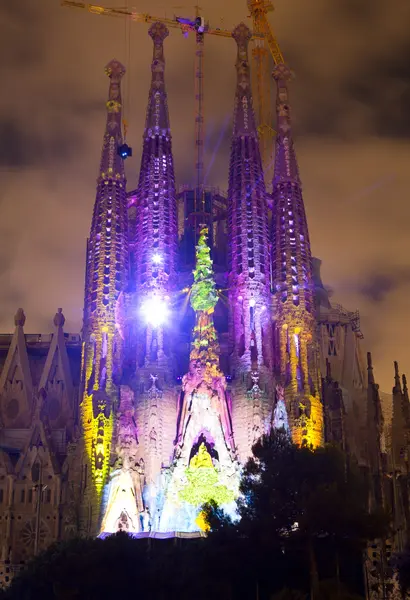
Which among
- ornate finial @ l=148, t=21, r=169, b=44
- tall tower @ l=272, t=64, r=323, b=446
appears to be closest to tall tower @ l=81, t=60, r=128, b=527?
ornate finial @ l=148, t=21, r=169, b=44

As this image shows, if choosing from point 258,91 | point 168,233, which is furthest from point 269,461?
point 258,91

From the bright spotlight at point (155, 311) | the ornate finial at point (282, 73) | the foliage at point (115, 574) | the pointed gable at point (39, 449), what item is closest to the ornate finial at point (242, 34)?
the ornate finial at point (282, 73)

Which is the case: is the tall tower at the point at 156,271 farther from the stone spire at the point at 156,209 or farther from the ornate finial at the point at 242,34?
the ornate finial at the point at 242,34

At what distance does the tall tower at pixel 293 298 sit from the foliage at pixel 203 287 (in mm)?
4451

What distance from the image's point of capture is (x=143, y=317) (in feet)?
183

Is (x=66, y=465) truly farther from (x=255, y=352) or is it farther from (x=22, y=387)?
(x=255, y=352)

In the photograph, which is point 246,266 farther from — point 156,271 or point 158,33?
point 158,33

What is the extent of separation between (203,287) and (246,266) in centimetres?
340

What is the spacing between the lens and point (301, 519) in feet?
113

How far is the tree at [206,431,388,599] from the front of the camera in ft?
111

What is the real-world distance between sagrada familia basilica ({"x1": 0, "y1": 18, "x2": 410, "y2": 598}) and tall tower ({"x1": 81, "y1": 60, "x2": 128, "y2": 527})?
103 mm

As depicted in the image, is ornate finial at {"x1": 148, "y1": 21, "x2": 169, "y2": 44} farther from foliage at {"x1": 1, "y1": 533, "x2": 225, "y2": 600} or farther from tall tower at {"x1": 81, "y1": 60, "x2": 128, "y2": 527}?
foliage at {"x1": 1, "y1": 533, "x2": 225, "y2": 600}

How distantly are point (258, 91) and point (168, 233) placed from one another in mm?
A: 29658

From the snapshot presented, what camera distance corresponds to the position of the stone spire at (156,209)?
56719 millimetres
